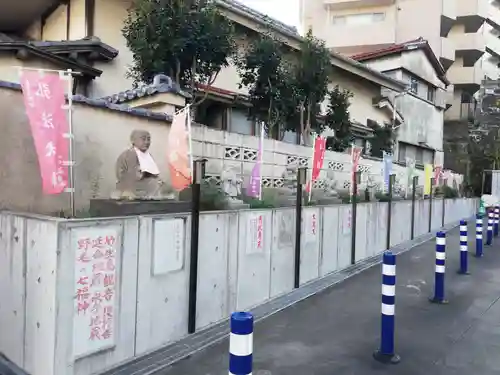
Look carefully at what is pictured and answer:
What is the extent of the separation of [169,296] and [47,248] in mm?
1623

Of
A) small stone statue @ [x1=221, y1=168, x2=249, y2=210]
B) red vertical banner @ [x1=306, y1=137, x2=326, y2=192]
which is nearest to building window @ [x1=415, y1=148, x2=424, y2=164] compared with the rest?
red vertical banner @ [x1=306, y1=137, x2=326, y2=192]

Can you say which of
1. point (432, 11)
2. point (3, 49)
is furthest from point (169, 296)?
point (432, 11)

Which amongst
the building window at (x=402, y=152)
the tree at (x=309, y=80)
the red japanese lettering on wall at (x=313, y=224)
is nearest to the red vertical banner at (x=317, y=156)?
the red japanese lettering on wall at (x=313, y=224)

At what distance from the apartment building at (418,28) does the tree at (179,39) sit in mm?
26819

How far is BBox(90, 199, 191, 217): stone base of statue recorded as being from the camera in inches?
211

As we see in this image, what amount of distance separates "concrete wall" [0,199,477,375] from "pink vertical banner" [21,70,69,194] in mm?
493

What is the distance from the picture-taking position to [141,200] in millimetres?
5723

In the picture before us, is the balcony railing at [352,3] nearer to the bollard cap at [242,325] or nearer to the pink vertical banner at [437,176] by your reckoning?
the pink vertical banner at [437,176]

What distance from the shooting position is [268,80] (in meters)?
12.4

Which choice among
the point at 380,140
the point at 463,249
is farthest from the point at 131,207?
the point at 380,140

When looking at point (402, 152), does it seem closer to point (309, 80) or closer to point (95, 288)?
point (309, 80)

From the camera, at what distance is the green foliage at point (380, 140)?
22891 millimetres

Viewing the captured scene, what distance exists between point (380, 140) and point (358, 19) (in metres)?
16.5

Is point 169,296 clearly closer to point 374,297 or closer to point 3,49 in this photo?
point 374,297
